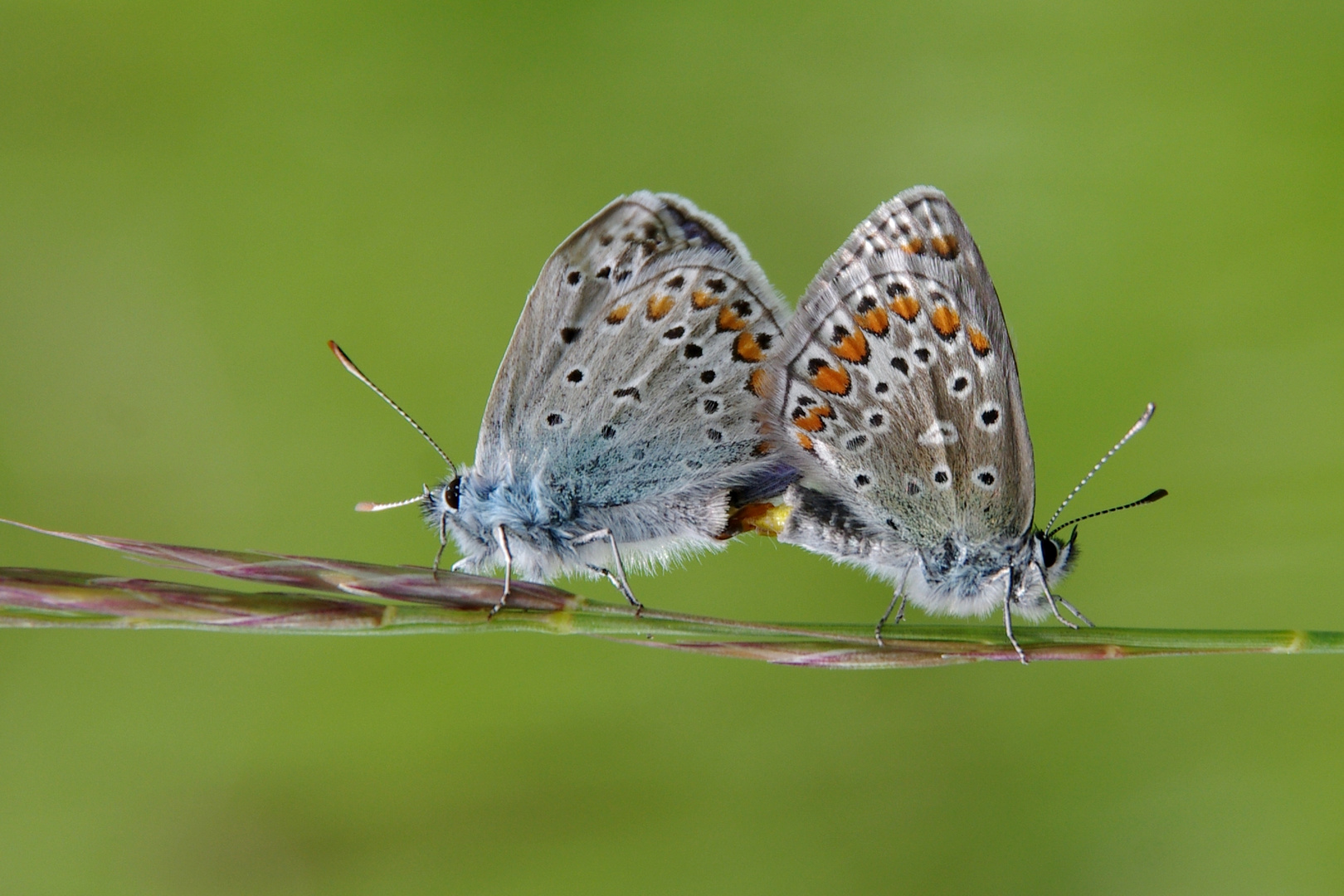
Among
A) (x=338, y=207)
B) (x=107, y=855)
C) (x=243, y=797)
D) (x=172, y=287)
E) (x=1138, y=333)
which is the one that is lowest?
(x=107, y=855)

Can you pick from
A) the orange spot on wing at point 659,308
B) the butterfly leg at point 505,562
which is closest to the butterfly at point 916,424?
the orange spot on wing at point 659,308

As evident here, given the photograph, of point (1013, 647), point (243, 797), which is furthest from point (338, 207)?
point (1013, 647)

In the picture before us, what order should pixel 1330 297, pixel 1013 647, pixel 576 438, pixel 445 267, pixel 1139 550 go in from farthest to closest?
pixel 445 267 < pixel 1139 550 < pixel 1330 297 < pixel 576 438 < pixel 1013 647

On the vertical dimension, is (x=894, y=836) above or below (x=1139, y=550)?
below

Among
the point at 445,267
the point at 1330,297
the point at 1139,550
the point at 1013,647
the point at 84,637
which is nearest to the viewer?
the point at 1013,647

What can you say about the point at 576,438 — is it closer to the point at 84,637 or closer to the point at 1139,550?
the point at 1139,550

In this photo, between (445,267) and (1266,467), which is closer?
(1266,467)

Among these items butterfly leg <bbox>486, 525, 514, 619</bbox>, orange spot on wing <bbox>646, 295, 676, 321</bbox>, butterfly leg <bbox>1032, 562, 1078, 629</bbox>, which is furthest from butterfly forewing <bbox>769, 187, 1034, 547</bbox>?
butterfly leg <bbox>486, 525, 514, 619</bbox>

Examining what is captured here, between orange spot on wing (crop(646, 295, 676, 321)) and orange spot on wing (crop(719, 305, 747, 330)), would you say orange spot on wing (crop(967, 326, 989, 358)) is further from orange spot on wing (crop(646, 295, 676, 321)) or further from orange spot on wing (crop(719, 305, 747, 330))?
orange spot on wing (crop(646, 295, 676, 321))
